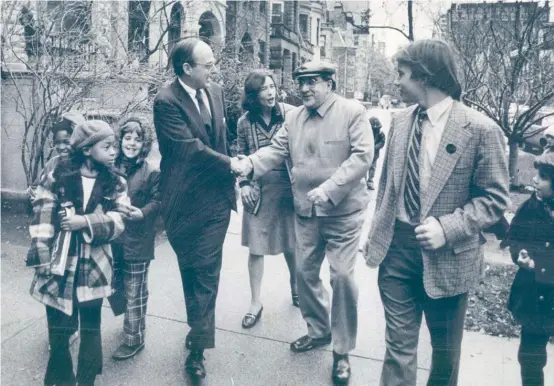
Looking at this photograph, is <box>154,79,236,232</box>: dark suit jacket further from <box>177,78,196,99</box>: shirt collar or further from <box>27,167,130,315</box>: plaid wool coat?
<box>27,167,130,315</box>: plaid wool coat

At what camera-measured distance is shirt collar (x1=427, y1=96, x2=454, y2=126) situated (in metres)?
2.93

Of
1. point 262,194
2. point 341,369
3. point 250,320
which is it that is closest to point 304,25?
point 262,194

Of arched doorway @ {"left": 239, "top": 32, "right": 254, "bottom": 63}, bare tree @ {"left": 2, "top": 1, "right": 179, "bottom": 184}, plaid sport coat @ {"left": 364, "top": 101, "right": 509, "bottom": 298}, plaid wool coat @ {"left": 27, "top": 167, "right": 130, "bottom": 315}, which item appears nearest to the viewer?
plaid sport coat @ {"left": 364, "top": 101, "right": 509, "bottom": 298}

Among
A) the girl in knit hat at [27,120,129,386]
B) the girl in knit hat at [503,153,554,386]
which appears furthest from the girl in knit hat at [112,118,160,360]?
the girl in knit hat at [503,153,554,386]

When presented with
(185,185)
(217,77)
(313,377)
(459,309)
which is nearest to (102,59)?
(217,77)

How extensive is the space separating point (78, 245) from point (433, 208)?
201cm

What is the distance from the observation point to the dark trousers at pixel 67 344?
3.37 metres

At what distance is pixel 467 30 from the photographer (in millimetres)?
8281

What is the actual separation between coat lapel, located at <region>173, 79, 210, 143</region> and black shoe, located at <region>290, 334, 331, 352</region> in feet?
5.30

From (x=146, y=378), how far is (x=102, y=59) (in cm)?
488

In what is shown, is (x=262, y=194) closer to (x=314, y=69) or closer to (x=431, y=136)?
(x=314, y=69)

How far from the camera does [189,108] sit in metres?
3.82

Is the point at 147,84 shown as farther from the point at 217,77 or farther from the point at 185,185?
the point at 185,185

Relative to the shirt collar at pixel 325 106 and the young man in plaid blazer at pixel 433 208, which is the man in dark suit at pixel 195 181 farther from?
the young man in plaid blazer at pixel 433 208
